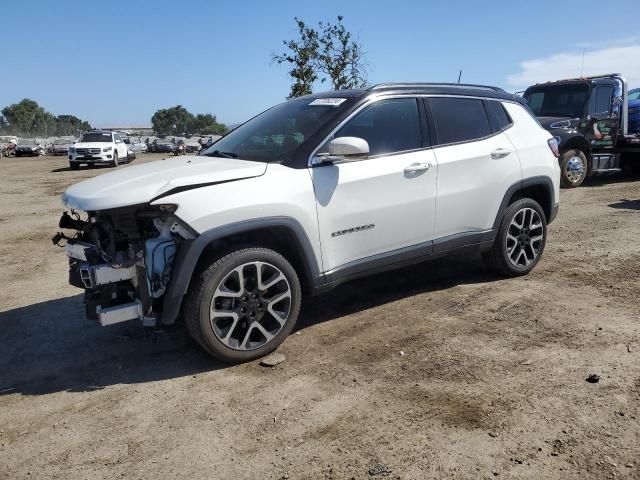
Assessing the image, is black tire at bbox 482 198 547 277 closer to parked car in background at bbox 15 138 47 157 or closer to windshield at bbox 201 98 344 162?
windshield at bbox 201 98 344 162

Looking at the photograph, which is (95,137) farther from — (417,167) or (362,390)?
(362,390)

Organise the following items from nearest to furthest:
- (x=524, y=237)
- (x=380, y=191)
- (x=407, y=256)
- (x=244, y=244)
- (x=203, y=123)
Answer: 1. (x=244, y=244)
2. (x=380, y=191)
3. (x=407, y=256)
4. (x=524, y=237)
5. (x=203, y=123)

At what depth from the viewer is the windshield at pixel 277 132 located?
13.2 feet

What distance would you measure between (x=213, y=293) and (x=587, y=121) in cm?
1053

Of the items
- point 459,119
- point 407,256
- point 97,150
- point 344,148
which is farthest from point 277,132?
point 97,150

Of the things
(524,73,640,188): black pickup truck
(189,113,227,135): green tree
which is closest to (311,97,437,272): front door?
(524,73,640,188): black pickup truck

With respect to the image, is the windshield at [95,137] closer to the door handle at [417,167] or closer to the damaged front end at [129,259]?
the damaged front end at [129,259]

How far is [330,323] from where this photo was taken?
173 inches

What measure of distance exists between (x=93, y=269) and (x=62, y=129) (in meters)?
102

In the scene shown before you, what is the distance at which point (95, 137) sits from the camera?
25.9 m

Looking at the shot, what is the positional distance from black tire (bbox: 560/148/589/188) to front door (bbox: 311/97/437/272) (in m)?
8.13

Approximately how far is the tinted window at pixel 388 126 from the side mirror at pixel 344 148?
0.23 meters

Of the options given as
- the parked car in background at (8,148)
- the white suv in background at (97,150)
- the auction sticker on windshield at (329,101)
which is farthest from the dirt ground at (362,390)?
the parked car in background at (8,148)

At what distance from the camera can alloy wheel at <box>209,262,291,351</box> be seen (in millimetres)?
3562
